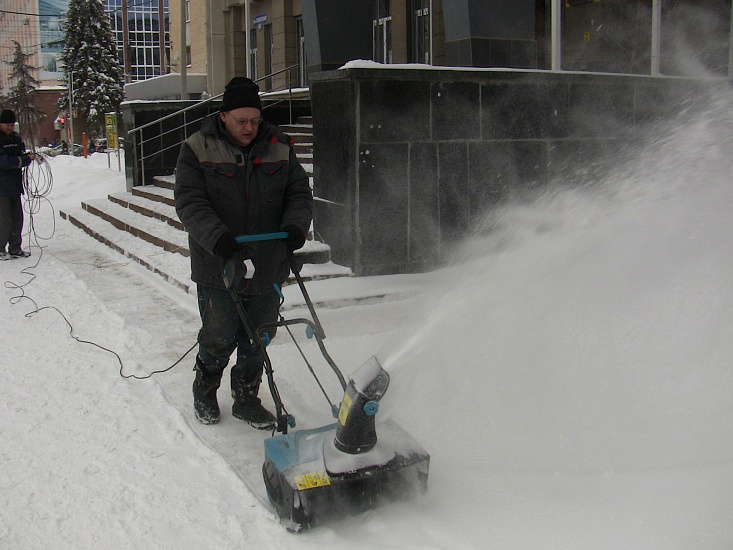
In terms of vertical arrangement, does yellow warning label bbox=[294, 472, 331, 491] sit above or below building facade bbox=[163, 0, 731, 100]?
below

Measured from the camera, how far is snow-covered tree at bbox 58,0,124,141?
5025cm

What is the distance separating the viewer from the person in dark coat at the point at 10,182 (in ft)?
30.3

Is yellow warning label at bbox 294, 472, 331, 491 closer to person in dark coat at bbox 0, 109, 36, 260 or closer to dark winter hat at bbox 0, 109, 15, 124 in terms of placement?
person in dark coat at bbox 0, 109, 36, 260

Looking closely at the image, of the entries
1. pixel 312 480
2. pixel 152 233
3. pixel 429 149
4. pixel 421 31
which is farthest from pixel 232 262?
pixel 421 31

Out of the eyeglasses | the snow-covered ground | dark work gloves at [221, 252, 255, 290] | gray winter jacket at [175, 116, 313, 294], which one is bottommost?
the snow-covered ground

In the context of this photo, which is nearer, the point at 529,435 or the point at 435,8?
the point at 529,435

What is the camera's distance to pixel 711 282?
595 centimetres

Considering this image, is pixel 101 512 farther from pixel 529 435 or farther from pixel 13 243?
pixel 13 243

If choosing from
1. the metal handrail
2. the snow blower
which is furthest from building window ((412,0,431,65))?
the snow blower

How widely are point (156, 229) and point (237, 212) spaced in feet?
21.7

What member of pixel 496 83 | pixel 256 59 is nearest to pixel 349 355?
pixel 496 83

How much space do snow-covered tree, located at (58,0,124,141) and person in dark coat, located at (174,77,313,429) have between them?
4961cm

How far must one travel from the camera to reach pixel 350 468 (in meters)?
3.12

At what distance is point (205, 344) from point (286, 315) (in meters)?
2.14
